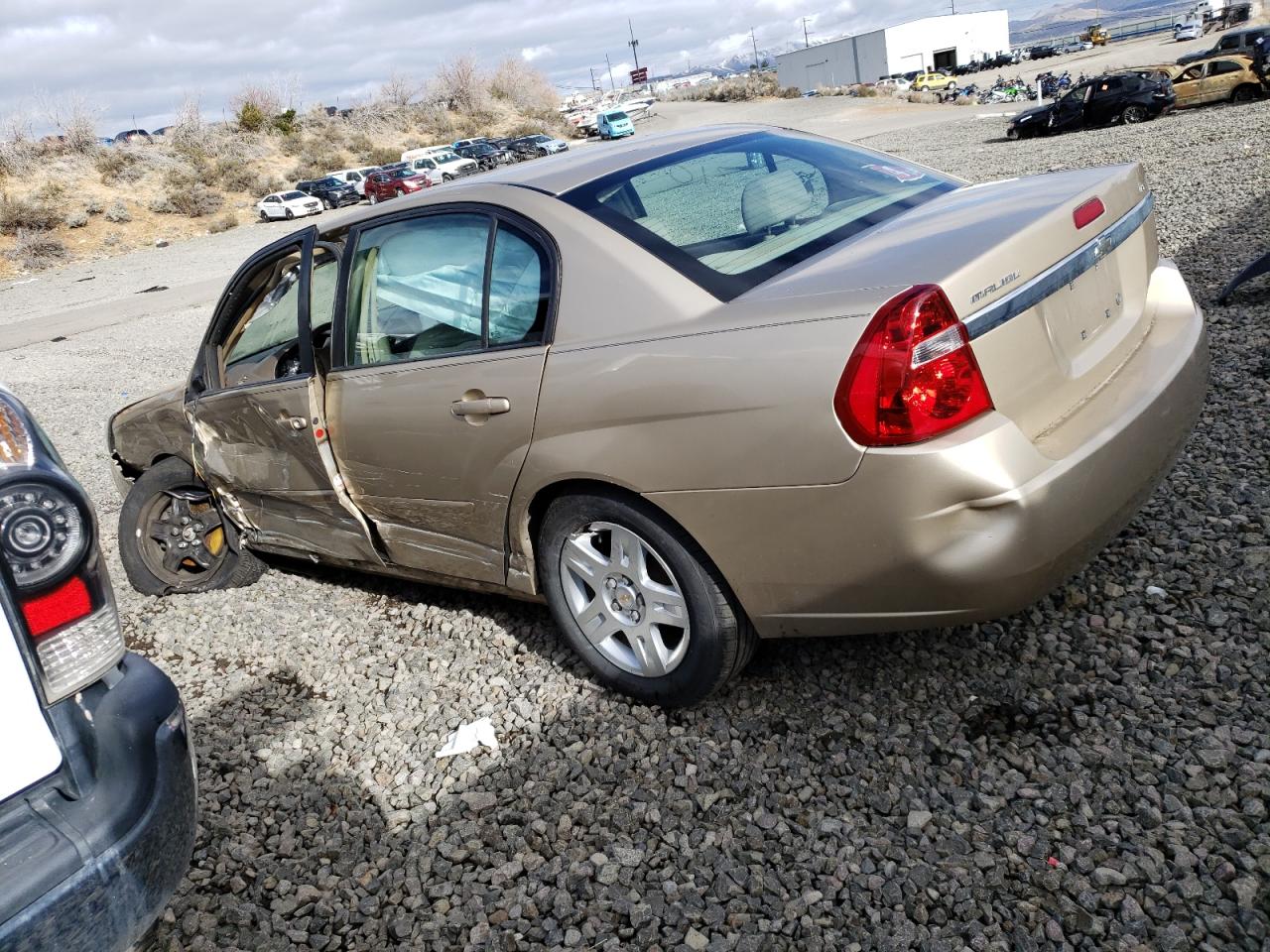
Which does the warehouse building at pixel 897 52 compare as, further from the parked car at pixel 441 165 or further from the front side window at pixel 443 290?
the front side window at pixel 443 290

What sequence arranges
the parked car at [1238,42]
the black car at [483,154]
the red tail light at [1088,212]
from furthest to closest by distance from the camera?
the black car at [483,154] → the parked car at [1238,42] → the red tail light at [1088,212]

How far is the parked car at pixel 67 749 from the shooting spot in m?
1.70

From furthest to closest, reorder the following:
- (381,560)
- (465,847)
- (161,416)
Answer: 1. (161,416)
2. (381,560)
3. (465,847)

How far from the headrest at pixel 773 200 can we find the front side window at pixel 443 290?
0.69 meters

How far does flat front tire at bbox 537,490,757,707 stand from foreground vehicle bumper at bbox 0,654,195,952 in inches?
50.2

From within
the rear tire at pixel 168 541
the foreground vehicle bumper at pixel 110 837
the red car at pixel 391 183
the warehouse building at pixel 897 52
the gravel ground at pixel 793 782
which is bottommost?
the gravel ground at pixel 793 782

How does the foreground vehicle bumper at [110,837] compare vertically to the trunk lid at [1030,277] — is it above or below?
below

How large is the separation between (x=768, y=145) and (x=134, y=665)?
8.91 ft

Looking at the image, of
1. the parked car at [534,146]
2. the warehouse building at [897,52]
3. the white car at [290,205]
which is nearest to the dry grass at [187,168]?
the white car at [290,205]

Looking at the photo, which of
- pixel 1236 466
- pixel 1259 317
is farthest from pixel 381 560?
pixel 1259 317

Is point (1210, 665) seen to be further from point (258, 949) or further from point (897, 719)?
point (258, 949)

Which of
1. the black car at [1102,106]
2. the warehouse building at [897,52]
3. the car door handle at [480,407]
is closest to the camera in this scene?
the car door handle at [480,407]

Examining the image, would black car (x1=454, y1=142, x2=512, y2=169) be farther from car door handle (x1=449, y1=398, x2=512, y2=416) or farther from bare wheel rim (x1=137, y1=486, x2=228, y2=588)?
car door handle (x1=449, y1=398, x2=512, y2=416)

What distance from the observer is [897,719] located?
2.87 metres
